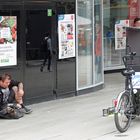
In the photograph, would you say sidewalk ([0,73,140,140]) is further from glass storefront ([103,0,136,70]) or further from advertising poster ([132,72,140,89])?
glass storefront ([103,0,136,70])

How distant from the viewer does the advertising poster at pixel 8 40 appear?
34.2 ft

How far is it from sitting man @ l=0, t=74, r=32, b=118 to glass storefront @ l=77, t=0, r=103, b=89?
285 cm

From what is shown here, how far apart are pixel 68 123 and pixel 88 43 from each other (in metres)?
4.21

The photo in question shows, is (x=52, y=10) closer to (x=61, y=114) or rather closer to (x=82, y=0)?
(x=82, y=0)

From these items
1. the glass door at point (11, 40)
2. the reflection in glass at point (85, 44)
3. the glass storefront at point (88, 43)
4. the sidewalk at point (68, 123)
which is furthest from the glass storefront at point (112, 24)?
the glass door at point (11, 40)

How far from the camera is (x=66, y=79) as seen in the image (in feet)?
39.8

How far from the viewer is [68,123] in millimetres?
9172

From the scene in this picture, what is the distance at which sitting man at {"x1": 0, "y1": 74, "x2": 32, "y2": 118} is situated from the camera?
32.0 ft

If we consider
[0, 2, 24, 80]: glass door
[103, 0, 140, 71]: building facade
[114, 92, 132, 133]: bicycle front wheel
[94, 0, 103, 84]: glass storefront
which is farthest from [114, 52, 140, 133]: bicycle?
[103, 0, 140, 71]: building facade

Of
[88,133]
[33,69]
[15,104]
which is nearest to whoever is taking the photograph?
[88,133]

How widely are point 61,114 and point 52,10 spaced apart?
2678 millimetres

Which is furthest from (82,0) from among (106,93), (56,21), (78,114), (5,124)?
(5,124)

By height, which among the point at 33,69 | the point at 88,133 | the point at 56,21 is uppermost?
the point at 56,21

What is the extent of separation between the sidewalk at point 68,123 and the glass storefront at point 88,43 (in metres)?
1.05
